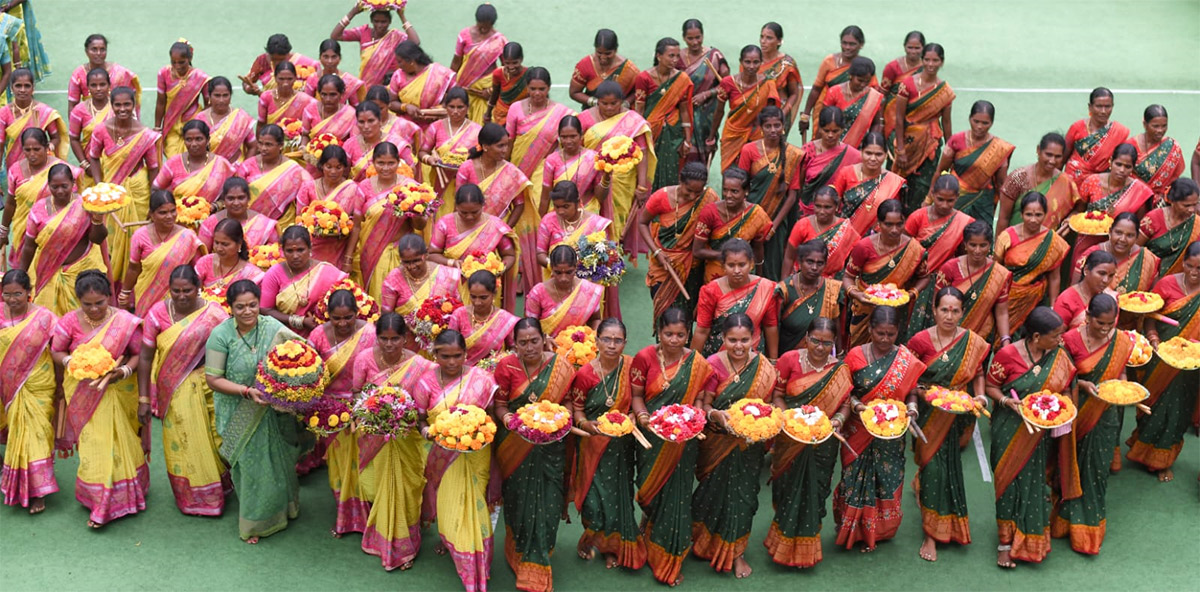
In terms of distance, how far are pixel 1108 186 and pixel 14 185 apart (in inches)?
354

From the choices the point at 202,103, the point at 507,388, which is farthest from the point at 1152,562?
the point at 202,103

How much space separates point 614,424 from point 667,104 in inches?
250

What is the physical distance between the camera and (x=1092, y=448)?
32.2ft

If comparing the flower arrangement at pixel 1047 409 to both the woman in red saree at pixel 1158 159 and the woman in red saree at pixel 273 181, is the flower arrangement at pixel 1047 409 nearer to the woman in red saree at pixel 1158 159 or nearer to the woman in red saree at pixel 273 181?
the woman in red saree at pixel 1158 159

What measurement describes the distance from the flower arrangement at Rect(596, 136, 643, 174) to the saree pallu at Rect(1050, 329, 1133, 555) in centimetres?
400

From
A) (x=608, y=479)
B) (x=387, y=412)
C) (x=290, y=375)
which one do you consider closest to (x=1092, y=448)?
(x=608, y=479)

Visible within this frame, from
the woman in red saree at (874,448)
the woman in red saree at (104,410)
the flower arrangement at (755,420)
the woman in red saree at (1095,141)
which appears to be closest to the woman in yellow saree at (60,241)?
the woman in red saree at (104,410)

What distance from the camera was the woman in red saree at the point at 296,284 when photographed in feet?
33.6

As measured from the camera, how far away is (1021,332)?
39.9 ft

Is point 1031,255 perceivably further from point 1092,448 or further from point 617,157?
point 617,157

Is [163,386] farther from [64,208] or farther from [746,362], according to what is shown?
[746,362]

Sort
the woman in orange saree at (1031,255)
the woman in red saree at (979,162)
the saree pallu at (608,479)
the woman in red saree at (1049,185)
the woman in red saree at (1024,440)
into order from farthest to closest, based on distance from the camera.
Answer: the woman in red saree at (979,162) → the woman in red saree at (1049,185) → the woman in orange saree at (1031,255) → the woman in red saree at (1024,440) → the saree pallu at (608,479)

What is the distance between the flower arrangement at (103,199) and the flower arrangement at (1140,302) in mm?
7191

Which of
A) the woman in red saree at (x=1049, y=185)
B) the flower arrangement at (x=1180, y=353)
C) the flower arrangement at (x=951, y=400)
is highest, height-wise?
the woman in red saree at (x=1049, y=185)
